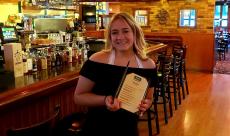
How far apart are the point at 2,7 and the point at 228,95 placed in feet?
18.2

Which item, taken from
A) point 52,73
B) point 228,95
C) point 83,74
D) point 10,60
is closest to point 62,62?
point 52,73

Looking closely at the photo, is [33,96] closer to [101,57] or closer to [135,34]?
[101,57]

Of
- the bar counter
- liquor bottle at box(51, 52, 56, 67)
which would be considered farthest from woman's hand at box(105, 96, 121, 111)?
liquor bottle at box(51, 52, 56, 67)

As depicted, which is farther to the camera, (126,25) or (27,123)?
(27,123)

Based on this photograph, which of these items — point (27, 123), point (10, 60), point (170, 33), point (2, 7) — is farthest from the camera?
point (170, 33)

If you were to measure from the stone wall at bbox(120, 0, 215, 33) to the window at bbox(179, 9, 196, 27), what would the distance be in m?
0.11

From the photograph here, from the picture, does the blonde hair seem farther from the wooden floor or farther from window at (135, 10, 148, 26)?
window at (135, 10, 148, 26)

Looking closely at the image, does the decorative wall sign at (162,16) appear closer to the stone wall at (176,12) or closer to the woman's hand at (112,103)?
the stone wall at (176,12)

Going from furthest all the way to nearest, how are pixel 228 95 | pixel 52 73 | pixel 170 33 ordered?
pixel 170 33 → pixel 228 95 → pixel 52 73

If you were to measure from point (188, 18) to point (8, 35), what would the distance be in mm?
7207

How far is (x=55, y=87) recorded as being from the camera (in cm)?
253

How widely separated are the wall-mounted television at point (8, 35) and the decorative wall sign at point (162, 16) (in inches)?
280

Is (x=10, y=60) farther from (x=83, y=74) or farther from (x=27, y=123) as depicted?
(x=83, y=74)

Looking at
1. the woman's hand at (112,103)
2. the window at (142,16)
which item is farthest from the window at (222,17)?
the woman's hand at (112,103)
